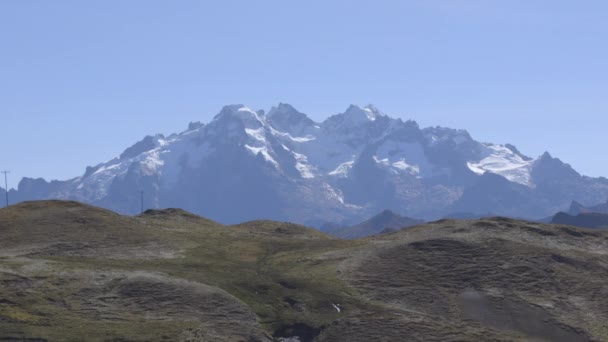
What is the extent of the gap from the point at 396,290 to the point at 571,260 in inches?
1285

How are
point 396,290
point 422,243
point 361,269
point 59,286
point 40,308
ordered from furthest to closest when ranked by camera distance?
point 422,243
point 361,269
point 396,290
point 59,286
point 40,308

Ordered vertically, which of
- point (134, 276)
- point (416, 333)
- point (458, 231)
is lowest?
point (416, 333)

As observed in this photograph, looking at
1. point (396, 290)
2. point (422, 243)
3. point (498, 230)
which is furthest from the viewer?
point (498, 230)

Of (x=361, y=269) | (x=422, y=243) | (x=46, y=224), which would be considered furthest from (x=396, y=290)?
(x=46, y=224)

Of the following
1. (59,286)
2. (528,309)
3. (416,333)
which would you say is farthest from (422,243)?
(59,286)

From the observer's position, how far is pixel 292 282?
407ft

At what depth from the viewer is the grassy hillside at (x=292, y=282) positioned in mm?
106562

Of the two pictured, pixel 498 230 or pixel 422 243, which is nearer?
pixel 422 243

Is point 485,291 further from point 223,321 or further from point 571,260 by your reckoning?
point 223,321

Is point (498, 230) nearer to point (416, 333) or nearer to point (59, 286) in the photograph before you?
point (416, 333)

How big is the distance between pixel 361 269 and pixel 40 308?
46.5 metres

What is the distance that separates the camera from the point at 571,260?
14100 cm

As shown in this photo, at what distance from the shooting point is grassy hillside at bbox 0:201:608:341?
106562 mm

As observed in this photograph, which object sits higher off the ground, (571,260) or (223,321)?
(571,260)
